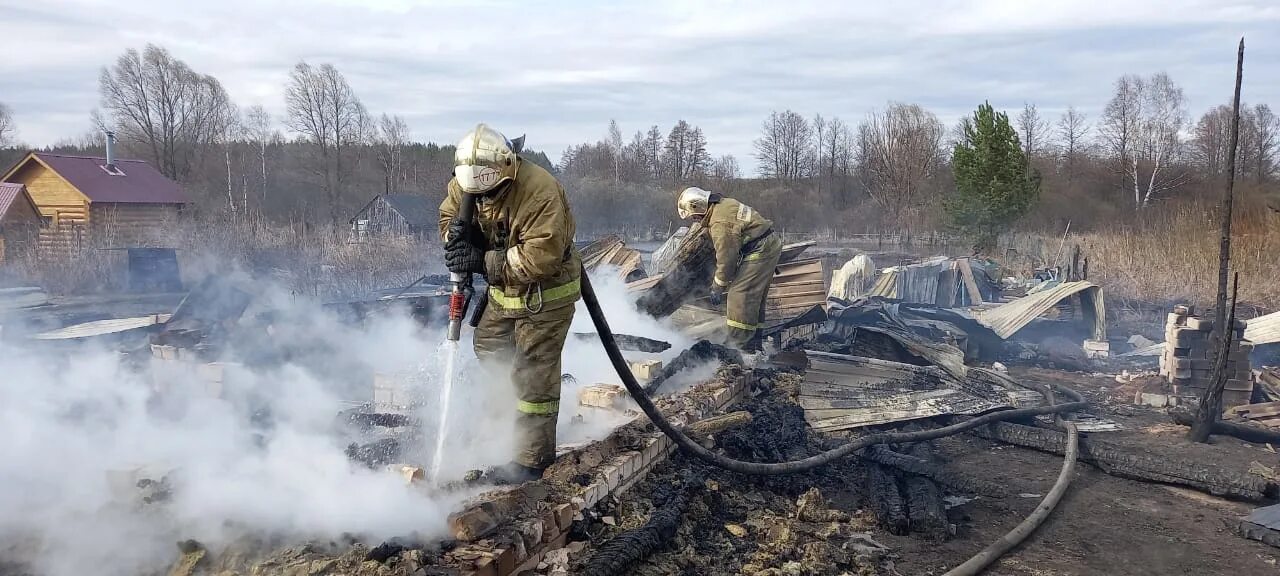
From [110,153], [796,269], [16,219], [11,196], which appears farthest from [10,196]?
[796,269]

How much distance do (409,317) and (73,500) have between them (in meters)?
3.97

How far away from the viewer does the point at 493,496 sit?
3.64 meters

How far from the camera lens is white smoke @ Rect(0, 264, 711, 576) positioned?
3080 mm

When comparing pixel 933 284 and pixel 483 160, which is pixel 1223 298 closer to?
pixel 483 160

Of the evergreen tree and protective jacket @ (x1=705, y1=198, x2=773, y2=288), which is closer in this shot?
protective jacket @ (x1=705, y1=198, x2=773, y2=288)

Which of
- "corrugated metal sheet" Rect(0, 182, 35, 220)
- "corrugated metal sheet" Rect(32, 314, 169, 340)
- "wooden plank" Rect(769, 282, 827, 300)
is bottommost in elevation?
"corrugated metal sheet" Rect(32, 314, 169, 340)

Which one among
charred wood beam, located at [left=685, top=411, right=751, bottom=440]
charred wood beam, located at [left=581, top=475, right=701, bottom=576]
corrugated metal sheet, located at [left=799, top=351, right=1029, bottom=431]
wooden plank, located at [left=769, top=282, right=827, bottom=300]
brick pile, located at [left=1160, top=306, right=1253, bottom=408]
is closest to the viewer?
charred wood beam, located at [left=581, top=475, right=701, bottom=576]

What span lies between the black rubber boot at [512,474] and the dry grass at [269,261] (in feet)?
32.5

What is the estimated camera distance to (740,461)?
493cm

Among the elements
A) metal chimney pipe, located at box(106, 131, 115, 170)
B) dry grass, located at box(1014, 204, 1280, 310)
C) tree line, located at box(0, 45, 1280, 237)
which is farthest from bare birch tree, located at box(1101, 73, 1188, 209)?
metal chimney pipe, located at box(106, 131, 115, 170)

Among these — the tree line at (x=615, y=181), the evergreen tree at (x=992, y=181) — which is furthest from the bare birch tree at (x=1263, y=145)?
the evergreen tree at (x=992, y=181)

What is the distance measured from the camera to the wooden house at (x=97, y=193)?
2419cm

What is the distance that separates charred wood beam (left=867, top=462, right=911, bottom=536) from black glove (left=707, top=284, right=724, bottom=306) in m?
2.94

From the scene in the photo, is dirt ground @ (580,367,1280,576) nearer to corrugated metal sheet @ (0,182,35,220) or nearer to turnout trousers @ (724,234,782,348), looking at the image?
turnout trousers @ (724,234,782,348)
